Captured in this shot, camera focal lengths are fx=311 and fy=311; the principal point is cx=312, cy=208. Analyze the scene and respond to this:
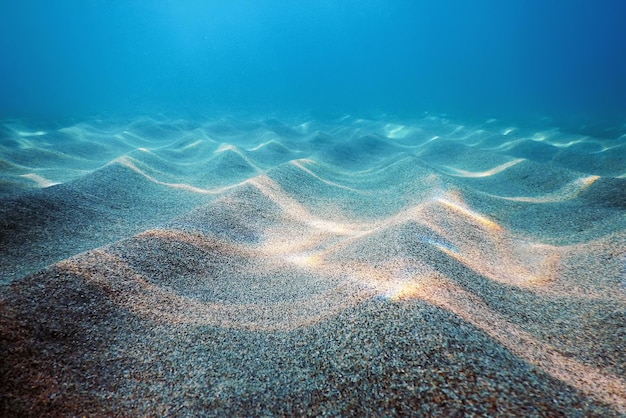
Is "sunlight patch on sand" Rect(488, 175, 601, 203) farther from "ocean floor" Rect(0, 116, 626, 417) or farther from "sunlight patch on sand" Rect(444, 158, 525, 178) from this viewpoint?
"sunlight patch on sand" Rect(444, 158, 525, 178)

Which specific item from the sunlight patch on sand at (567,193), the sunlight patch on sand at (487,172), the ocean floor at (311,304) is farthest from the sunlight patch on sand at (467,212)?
the sunlight patch on sand at (487,172)

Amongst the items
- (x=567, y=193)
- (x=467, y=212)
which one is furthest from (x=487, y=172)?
(x=467, y=212)

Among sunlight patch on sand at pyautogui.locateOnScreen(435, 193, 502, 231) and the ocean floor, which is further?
sunlight patch on sand at pyautogui.locateOnScreen(435, 193, 502, 231)

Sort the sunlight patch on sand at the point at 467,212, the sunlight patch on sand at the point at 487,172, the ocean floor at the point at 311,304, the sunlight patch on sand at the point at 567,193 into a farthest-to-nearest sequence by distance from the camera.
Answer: the sunlight patch on sand at the point at 487,172 → the sunlight patch on sand at the point at 567,193 → the sunlight patch on sand at the point at 467,212 → the ocean floor at the point at 311,304

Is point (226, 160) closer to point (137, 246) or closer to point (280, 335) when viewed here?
point (137, 246)

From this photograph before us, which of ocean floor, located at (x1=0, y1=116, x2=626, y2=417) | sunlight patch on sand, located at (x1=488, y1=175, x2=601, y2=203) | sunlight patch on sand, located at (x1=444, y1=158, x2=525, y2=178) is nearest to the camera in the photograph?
ocean floor, located at (x1=0, y1=116, x2=626, y2=417)

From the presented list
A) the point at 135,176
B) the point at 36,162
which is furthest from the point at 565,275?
the point at 36,162

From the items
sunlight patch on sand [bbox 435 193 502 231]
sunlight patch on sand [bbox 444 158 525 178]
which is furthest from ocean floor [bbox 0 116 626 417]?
sunlight patch on sand [bbox 444 158 525 178]

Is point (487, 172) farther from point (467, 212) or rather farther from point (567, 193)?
point (467, 212)

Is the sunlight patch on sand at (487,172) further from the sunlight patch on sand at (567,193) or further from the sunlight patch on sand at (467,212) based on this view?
the sunlight patch on sand at (467,212)

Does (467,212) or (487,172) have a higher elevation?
(487,172)
